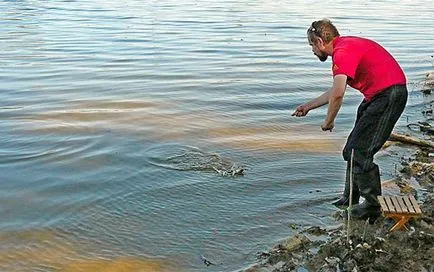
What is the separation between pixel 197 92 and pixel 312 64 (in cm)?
488

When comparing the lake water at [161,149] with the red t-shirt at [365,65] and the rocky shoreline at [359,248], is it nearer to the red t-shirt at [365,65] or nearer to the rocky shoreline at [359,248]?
the rocky shoreline at [359,248]

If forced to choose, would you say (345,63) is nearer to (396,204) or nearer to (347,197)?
(396,204)

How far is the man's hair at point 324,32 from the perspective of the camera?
5867 mm

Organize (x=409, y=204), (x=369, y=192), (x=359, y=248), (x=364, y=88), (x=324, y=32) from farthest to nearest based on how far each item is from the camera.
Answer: (x=369, y=192) → (x=409, y=204) → (x=364, y=88) → (x=324, y=32) → (x=359, y=248)

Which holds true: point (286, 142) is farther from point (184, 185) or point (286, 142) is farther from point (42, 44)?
point (42, 44)

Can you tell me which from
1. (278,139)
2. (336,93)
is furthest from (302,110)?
(278,139)

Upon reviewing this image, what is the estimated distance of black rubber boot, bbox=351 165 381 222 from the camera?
6.38 metres

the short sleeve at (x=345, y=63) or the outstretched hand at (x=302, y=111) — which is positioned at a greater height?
the short sleeve at (x=345, y=63)

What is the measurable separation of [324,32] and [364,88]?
2.14ft

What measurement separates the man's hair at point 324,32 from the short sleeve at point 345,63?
0.75ft

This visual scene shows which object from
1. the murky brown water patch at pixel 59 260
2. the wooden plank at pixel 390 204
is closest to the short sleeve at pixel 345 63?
the wooden plank at pixel 390 204

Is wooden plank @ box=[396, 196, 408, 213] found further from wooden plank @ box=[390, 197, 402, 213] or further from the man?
the man

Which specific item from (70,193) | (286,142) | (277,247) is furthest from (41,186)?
(286,142)

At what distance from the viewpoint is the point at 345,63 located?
5.64 metres
